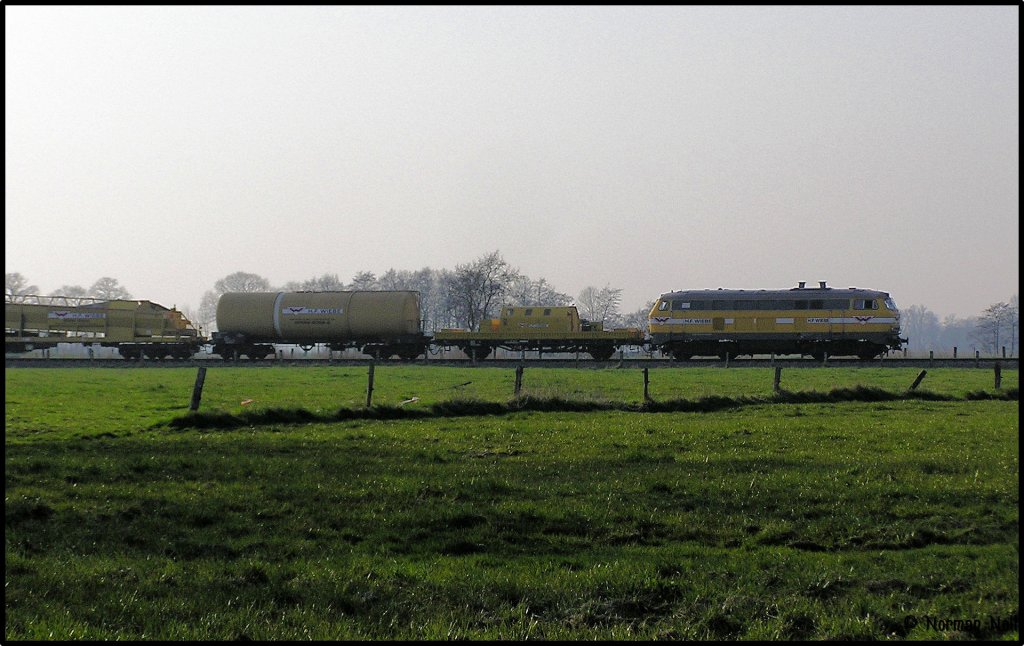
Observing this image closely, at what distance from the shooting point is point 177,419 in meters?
18.9

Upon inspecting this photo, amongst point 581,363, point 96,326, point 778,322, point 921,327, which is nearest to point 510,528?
point 581,363

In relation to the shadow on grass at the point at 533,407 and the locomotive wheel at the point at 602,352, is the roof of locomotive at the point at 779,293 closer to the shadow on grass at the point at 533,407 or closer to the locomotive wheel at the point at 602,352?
the locomotive wheel at the point at 602,352

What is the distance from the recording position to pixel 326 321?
1914 inches

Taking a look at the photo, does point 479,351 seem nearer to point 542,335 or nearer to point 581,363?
point 542,335

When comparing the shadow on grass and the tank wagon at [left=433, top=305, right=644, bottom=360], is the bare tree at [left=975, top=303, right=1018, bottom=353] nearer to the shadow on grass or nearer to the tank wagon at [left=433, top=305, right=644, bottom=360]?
the tank wagon at [left=433, top=305, right=644, bottom=360]

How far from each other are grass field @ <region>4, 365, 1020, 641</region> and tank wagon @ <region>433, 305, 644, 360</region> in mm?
28974

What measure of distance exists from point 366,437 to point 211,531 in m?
7.44

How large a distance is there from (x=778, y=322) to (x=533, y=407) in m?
26.9

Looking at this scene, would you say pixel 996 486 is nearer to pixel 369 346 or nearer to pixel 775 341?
pixel 775 341

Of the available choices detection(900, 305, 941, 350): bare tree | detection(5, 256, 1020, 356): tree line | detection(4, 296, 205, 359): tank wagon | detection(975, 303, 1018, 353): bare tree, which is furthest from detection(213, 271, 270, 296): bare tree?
detection(900, 305, 941, 350): bare tree

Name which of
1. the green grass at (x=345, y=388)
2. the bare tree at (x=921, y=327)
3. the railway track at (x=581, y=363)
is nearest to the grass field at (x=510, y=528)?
the green grass at (x=345, y=388)

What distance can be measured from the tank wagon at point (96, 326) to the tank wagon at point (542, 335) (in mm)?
17702

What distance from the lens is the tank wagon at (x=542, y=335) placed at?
49062 millimetres

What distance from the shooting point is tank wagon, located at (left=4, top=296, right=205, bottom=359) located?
4897cm
